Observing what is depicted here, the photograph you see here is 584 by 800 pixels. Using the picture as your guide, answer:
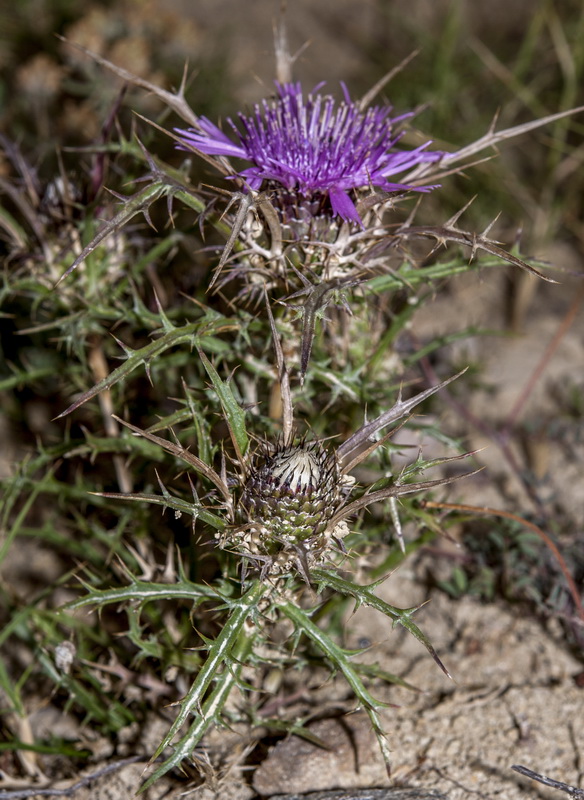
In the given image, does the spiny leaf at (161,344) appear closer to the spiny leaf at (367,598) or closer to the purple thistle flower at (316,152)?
the purple thistle flower at (316,152)

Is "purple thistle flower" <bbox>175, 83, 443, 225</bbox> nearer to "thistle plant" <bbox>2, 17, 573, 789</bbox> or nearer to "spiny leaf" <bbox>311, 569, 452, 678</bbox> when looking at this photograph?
"thistle plant" <bbox>2, 17, 573, 789</bbox>

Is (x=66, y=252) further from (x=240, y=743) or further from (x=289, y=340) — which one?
(x=240, y=743)

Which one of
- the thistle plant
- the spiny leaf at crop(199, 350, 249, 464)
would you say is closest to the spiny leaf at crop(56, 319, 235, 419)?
the thistle plant

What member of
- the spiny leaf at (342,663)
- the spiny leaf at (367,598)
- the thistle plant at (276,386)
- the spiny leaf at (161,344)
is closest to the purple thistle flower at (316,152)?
the thistle plant at (276,386)

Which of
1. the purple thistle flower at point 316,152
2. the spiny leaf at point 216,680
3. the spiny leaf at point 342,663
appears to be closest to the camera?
the spiny leaf at point 216,680

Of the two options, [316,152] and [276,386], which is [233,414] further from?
[316,152]

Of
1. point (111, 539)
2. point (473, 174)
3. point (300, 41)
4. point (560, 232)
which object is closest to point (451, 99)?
point (473, 174)

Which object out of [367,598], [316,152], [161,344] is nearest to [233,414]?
[161,344]
